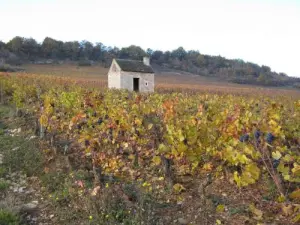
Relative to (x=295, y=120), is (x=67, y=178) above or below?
below

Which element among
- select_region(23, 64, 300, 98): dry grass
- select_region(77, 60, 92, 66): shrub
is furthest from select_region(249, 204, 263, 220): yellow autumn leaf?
select_region(77, 60, 92, 66): shrub

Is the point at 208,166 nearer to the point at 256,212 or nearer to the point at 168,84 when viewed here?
the point at 256,212

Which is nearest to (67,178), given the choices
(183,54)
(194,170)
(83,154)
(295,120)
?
(83,154)

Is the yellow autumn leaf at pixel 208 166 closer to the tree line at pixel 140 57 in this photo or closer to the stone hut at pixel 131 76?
the stone hut at pixel 131 76

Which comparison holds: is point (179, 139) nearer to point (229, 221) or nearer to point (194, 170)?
point (194, 170)

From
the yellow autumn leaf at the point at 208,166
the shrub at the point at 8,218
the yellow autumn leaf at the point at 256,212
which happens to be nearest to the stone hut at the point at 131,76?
the yellow autumn leaf at the point at 208,166

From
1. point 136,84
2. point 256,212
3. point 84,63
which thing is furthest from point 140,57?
point 256,212

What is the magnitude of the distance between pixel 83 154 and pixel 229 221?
3.92 m

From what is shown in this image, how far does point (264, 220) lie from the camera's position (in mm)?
3611

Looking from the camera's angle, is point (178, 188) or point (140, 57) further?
point (140, 57)

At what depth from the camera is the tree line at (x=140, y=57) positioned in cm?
7362

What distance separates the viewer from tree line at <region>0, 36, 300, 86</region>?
7362 cm

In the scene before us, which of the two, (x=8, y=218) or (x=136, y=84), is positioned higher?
(x=136, y=84)

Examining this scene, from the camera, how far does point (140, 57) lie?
3450 inches
